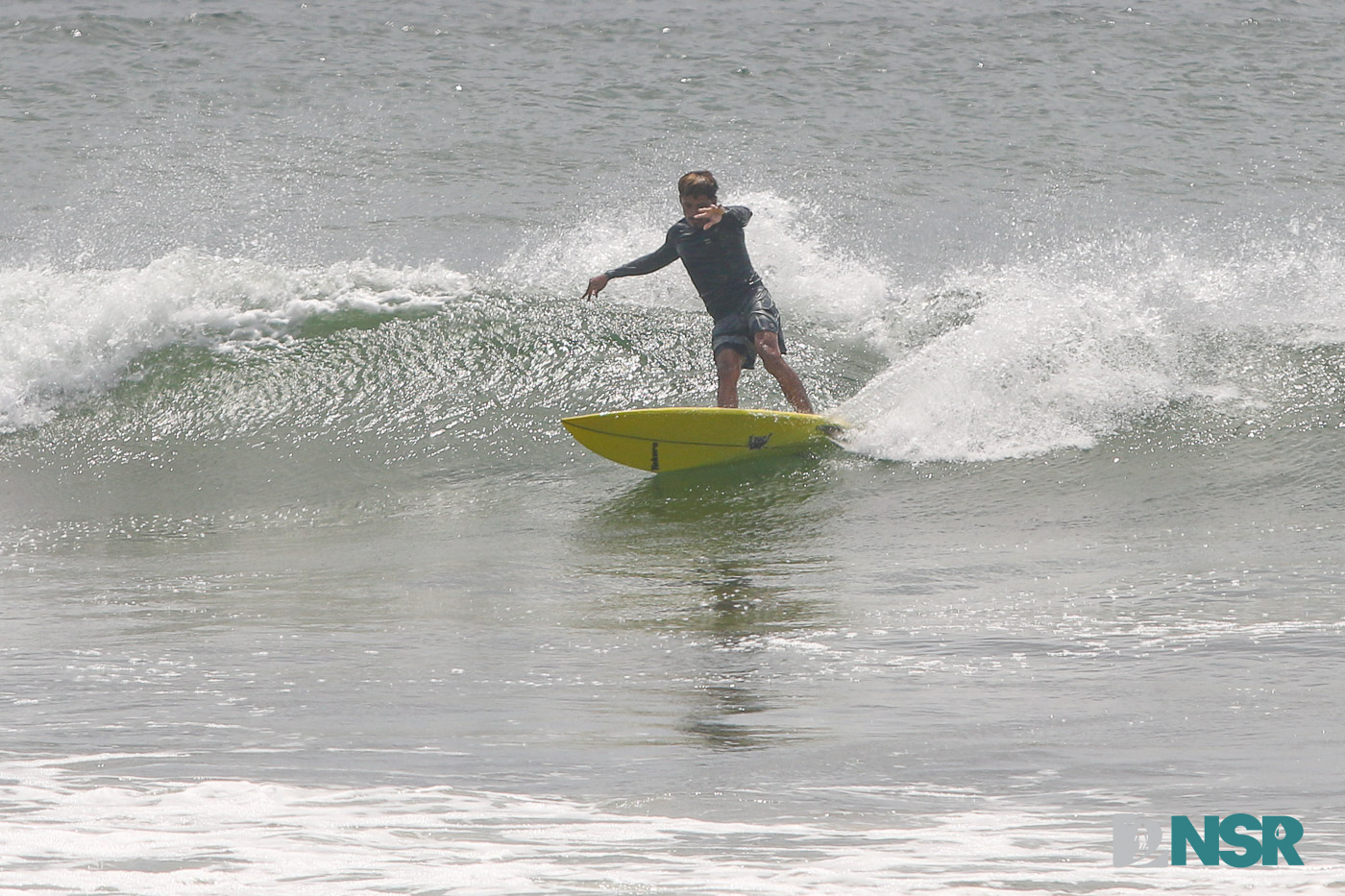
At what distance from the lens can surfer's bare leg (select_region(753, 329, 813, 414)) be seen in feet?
25.6

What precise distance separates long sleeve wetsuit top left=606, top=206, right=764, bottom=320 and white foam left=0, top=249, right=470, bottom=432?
3552 millimetres

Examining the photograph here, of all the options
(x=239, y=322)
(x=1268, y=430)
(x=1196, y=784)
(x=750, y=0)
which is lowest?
(x=1196, y=784)

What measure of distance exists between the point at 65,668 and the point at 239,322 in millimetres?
6887

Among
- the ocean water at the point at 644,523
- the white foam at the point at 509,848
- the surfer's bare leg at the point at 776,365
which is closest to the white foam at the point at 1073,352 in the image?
the ocean water at the point at 644,523

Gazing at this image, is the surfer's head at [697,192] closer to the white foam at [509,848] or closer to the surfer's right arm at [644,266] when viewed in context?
the surfer's right arm at [644,266]

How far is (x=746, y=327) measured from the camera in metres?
7.91

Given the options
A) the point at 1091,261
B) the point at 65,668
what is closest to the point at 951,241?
the point at 1091,261

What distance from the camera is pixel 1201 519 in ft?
21.3

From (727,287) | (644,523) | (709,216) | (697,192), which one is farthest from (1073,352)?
(644,523)

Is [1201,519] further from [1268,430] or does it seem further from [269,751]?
[269,751]

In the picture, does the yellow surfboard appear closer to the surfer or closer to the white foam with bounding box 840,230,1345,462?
the surfer

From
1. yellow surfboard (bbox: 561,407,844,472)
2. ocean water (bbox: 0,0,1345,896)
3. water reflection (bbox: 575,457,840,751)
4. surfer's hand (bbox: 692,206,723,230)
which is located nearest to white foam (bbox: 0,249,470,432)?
ocean water (bbox: 0,0,1345,896)

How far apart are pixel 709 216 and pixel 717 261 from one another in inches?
11.7

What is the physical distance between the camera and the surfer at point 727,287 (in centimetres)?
780
